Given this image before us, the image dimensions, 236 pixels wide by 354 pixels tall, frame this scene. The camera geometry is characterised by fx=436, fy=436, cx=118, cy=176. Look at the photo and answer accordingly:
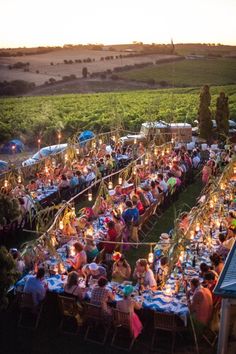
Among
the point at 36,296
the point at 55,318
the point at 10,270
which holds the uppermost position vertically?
the point at 10,270

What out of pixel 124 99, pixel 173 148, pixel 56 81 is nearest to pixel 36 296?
pixel 173 148

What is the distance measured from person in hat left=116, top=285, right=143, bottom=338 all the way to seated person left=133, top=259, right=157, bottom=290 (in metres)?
0.66

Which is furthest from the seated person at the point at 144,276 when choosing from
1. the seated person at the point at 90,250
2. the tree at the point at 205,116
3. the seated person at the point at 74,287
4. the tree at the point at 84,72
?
the tree at the point at 84,72

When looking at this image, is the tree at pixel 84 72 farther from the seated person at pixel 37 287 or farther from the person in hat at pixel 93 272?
the seated person at pixel 37 287

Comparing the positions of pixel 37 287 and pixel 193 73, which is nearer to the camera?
pixel 37 287

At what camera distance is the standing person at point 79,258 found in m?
8.84

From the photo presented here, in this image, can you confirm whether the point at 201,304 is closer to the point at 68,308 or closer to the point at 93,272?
the point at 93,272

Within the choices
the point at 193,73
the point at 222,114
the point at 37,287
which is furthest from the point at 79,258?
the point at 193,73

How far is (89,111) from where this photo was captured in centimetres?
4050

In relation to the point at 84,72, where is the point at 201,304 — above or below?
below

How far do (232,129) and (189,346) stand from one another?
2150cm

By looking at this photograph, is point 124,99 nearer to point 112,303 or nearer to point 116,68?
point 116,68

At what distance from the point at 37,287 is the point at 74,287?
26.7 inches

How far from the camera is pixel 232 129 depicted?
89.4 feet
